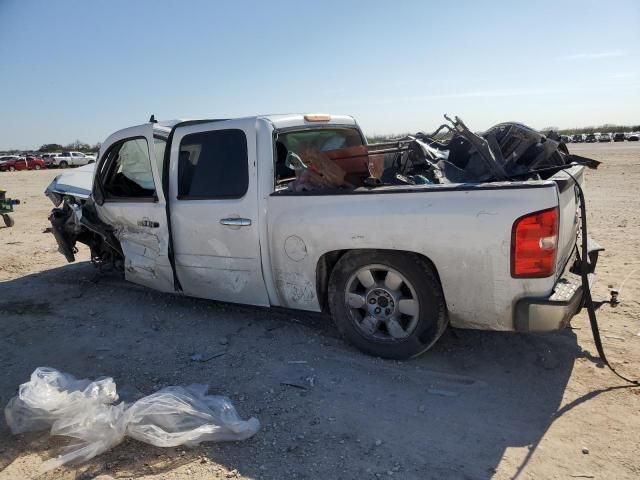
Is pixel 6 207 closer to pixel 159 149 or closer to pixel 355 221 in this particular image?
pixel 159 149

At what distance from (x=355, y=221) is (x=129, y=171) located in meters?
2.99

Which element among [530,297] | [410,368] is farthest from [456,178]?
[410,368]

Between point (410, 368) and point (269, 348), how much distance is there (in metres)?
1.21

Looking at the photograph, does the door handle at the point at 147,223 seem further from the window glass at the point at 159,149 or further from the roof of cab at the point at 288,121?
the roof of cab at the point at 288,121

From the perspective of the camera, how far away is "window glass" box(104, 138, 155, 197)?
5.23m

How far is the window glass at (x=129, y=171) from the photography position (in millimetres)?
5227

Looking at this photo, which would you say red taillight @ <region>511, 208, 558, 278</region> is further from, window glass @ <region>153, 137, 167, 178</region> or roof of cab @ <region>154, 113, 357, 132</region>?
window glass @ <region>153, 137, 167, 178</region>

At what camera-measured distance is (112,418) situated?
2982 mm

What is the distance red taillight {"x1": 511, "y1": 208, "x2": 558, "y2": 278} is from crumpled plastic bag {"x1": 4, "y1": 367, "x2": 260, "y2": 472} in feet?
6.30

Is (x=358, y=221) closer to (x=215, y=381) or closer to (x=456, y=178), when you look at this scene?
(x=456, y=178)

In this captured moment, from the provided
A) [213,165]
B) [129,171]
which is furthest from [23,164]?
[213,165]

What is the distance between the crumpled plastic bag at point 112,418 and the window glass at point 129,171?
2.42 m

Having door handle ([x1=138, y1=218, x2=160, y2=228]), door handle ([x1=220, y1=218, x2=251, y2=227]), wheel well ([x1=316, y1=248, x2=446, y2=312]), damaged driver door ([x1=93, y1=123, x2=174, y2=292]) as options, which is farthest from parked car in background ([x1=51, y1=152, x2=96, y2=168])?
wheel well ([x1=316, y1=248, x2=446, y2=312])

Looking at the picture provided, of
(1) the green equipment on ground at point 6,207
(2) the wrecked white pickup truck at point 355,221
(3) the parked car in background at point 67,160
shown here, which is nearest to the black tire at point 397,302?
(2) the wrecked white pickup truck at point 355,221
